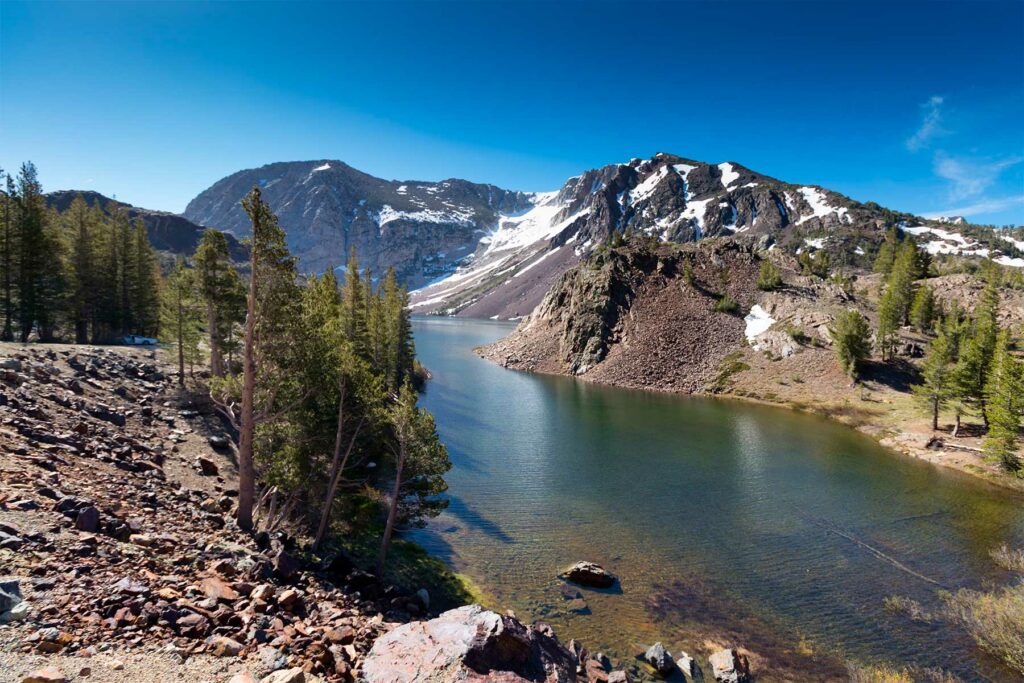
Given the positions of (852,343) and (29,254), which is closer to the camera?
(29,254)

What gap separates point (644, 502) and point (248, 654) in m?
28.7

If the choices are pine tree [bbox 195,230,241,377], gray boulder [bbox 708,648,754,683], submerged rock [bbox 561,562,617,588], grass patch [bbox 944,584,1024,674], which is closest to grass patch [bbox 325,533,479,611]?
submerged rock [bbox 561,562,617,588]

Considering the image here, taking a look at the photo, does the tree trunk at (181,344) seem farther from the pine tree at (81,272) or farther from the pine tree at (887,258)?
the pine tree at (887,258)

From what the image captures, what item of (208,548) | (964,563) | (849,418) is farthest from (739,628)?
(849,418)

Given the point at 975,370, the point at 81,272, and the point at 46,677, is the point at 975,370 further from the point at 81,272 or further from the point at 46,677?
the point at 81,272

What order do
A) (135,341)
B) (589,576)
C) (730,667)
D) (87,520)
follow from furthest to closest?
1. (135,341)
2. (589,576)
3. (730,667)
4. (87,520)

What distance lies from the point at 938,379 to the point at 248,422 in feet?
205

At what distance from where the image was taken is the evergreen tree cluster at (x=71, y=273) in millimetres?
42531

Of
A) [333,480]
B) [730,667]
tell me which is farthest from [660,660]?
[333,480]

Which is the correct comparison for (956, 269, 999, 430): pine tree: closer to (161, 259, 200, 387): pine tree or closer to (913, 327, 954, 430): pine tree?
→ (913, 327, 954, 430): pine tree

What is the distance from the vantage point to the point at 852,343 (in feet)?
221

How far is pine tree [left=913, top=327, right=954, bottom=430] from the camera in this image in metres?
47.5

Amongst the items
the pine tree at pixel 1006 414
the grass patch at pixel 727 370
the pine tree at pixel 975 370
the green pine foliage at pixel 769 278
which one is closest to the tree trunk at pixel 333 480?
the pine tree at pixel 1006 414

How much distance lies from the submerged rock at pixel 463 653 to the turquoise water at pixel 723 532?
32.0 feet
